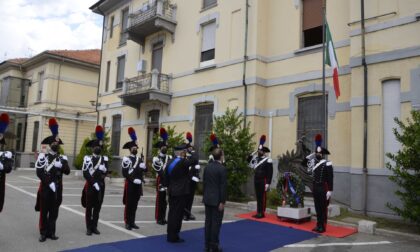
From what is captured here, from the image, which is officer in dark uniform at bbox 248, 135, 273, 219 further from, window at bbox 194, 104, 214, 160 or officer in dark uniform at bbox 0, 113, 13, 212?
officer in dark uniform at bbox 0, 113, 13, 212

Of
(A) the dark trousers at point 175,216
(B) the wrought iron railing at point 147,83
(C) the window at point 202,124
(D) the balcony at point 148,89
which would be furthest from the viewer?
(B) the wrought iron railing at point 147,83

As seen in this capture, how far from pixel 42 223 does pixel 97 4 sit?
67.0 feet

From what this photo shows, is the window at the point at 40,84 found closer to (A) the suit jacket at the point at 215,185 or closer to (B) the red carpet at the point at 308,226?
(B) the red carpet at the point at 308,226

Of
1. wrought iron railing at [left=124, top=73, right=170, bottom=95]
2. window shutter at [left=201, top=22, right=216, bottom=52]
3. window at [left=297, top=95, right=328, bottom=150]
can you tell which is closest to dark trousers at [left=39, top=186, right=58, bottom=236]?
window at [left=297, top=95, right=328, bottom=150]

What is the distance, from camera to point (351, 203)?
36.1ft

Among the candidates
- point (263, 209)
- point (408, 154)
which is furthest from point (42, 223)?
point (408, 154)

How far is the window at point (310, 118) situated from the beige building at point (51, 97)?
846 inches

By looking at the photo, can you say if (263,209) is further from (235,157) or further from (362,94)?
(362,94)

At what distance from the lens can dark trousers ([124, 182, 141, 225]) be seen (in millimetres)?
8516

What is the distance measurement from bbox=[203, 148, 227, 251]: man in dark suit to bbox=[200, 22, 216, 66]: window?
411 inches

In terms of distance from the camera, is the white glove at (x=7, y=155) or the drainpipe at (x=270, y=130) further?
the drainpipe at (x=270, y=130)

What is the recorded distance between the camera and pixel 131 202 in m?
8.60

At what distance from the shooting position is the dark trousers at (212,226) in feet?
22.0

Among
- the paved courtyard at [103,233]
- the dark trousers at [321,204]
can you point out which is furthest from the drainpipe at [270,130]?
the dark trousers at [321,204]
